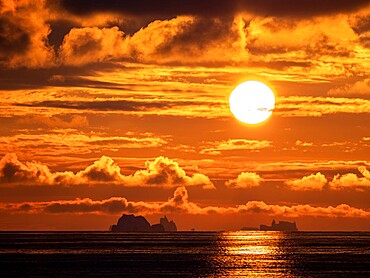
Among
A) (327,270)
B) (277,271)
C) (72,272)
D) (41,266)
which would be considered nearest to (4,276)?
(72,272)

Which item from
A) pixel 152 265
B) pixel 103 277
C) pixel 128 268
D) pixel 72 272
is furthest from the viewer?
pixel 152 265

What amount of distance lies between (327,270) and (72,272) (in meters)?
57.9

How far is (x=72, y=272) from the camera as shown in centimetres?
16512

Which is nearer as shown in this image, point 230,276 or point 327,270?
point 230,276

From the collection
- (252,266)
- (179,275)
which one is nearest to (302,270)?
(252,266)

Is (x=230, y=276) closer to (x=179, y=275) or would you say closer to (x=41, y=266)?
(x=179, y=275)

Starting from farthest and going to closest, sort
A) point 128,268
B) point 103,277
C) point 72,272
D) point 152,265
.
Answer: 1. point 152,265
2. point 128,268
3. point 72,272
4. point 103,277

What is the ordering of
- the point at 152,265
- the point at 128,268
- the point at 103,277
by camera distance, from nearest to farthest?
the point at 103,277, the point at 128,268, the point at 152,265

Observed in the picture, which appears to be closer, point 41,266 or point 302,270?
point 302,270

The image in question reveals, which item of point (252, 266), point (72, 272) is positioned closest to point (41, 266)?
point (72, 272)

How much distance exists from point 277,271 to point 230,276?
18378 mm

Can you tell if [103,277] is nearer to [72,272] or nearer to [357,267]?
[72,272]

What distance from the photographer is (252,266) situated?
612 feet

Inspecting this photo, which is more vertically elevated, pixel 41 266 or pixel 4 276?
pixel 41 266
